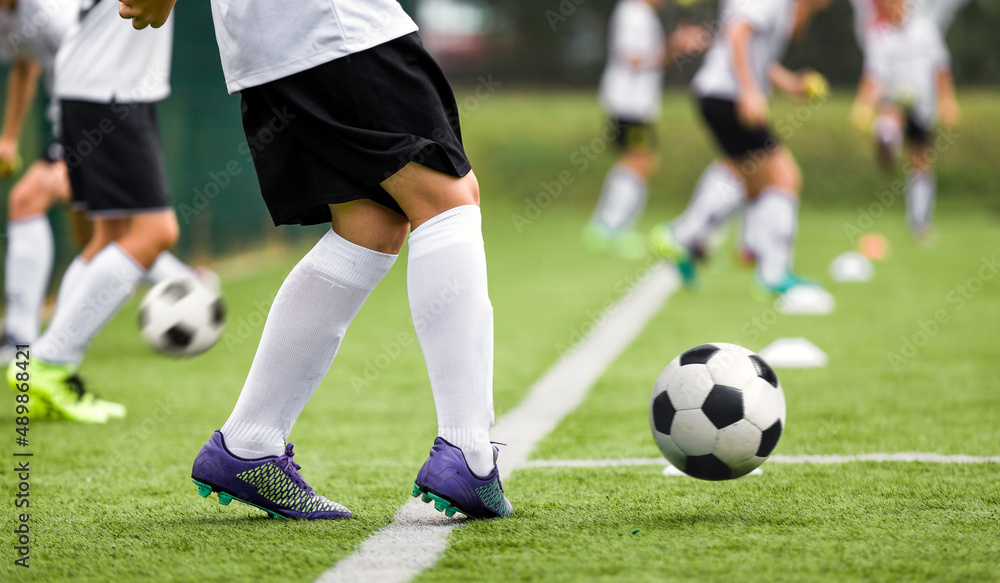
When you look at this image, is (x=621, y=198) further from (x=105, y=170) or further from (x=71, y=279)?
(x=105, y=170)

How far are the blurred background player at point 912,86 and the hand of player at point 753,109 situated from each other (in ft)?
→ 18.1

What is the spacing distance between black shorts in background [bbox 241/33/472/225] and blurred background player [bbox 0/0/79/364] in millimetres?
2601

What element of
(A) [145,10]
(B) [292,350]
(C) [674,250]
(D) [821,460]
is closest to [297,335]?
(B) [292,350]

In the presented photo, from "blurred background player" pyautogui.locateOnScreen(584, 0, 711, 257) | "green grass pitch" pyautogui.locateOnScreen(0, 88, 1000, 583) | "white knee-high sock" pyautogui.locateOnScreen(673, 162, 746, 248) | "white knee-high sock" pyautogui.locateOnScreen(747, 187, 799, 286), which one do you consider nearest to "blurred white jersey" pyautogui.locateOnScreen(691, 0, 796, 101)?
"white knee-high sock" pyautogui.locateOnScreen(747, 187, 799, 286)

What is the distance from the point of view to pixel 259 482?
8.31ft

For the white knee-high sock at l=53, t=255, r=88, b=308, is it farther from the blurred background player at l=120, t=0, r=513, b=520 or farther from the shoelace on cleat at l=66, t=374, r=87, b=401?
the blurred background player at l=120, t=0, r=513, b=520

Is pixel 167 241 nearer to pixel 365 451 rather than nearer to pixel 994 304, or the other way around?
pixel 365 451

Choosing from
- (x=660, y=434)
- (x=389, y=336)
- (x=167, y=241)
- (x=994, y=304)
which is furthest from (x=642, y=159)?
(x=660, y=434)

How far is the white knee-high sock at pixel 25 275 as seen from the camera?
5094 millimetres

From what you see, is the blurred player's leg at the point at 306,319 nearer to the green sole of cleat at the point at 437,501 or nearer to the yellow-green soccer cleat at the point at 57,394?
the green sole of cleat at the point at 437,501

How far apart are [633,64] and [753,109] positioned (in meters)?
5.58

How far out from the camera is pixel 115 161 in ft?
12.9

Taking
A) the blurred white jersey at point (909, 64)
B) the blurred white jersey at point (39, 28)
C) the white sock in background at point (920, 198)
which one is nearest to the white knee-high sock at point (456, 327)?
the blurred white jersey at point (39, 28)

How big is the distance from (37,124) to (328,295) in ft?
19.2
